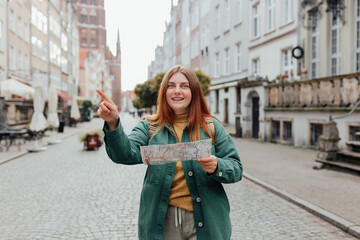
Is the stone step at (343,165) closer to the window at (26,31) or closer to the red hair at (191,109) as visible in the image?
the red hair at (191,109)

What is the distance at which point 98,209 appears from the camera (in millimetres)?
5969

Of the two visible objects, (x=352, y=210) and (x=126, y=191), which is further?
(x=126, y=191)

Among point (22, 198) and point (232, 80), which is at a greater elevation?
point (232, 80)

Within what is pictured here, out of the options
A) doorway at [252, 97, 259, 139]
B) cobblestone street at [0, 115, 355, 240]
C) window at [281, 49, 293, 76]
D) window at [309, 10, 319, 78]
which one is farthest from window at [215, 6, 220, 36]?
cobblestone street at [0, 115, 355, 240]

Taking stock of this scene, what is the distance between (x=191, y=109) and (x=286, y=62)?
19046 mm

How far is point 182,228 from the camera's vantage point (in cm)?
214

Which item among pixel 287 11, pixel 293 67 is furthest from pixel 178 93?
pixel 287 11

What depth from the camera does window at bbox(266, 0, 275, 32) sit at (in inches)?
824

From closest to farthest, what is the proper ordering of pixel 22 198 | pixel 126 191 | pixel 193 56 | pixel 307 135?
pixel 22 198 < pixel 126 191 < pixel 307 135 < pixel 193 56

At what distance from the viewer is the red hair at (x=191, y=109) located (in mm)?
2164

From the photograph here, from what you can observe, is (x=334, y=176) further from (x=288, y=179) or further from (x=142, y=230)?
(x=142, y=230)

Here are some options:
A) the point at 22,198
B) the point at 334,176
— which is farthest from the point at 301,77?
the point at 22,198

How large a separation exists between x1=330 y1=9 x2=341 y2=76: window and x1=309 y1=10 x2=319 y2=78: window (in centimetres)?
85

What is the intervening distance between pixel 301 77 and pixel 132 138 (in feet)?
53.8
